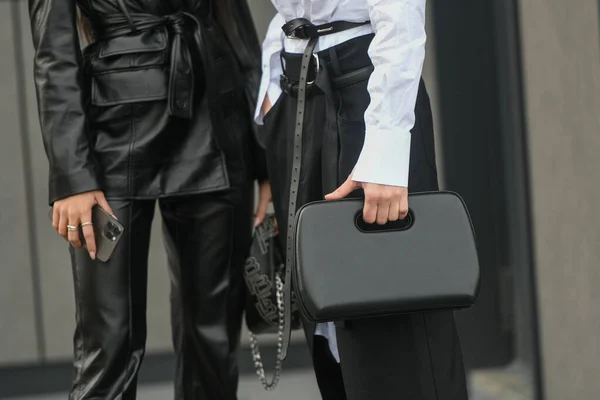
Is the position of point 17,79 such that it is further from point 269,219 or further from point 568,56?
point 568,56

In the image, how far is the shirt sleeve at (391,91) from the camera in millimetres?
1979

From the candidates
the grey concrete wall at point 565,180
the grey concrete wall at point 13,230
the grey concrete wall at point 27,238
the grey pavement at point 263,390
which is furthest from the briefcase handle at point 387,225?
the grey concrete wall at point 13,230

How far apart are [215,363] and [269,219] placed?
45 centimetres

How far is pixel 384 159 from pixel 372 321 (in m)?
0.39

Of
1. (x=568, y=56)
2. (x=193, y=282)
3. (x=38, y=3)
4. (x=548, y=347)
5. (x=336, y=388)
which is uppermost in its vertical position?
(x=38, y=3)

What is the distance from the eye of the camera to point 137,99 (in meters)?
2.43

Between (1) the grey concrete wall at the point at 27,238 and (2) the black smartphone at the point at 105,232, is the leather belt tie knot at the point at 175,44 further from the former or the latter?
(1) the grey concrete wall at the point at 27,238

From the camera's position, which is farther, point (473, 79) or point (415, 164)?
point (473, 79)

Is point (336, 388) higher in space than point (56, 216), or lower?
lower

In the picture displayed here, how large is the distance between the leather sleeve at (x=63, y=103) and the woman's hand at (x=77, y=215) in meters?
0.02

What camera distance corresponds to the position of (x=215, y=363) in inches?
106

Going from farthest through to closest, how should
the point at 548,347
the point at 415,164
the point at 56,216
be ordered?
the point at 548,347 < the point at 56,216 < the point at 415,164

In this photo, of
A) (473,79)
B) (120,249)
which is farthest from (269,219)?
(473,79)

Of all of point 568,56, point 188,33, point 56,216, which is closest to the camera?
point 56,216
